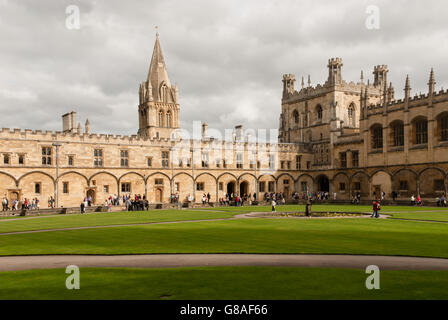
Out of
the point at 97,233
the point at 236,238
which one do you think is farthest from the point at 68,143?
the point at 236,238

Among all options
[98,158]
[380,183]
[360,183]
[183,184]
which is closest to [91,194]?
[98,158]

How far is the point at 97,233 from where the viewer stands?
20547 millimetres

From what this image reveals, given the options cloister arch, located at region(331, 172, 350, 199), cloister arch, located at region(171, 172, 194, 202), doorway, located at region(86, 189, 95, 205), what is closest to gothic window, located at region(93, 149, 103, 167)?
doorway, located at region(86, 189, 95, 205)

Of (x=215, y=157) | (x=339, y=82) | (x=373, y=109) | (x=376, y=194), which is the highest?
(x=339, y=82)

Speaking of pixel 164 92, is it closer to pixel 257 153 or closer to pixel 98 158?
pixel 257 153

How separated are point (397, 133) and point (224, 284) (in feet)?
162

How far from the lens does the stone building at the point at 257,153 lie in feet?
155

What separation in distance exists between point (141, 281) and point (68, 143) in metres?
42.0

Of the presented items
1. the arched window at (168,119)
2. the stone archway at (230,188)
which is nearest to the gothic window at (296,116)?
the stone archway at (230,188)

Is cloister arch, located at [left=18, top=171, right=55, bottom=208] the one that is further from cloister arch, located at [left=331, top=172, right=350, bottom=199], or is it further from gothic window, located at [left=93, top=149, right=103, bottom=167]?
cloister arch, located at [left=331, top=172, right=350, bottom=199]

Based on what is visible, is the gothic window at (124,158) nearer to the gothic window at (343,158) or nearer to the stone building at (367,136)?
the stone building at (367,136)

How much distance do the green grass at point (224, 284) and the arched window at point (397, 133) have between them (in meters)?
45.7
